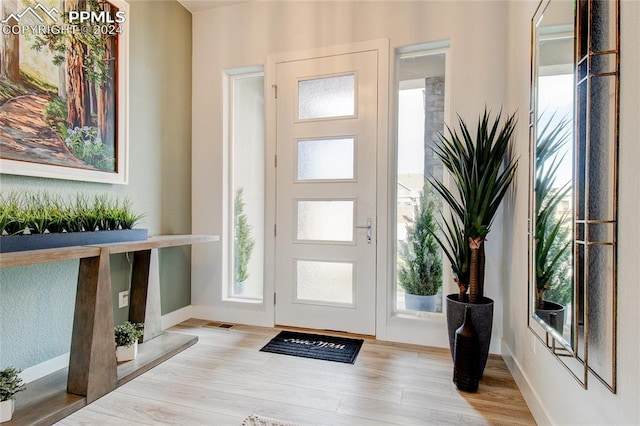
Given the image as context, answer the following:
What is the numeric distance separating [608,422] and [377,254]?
1.75 m

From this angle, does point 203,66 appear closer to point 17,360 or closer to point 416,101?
point 416,101

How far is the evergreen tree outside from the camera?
126 inches

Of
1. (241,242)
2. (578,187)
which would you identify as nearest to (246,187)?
(241,242)

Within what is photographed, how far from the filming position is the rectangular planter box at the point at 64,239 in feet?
5.02

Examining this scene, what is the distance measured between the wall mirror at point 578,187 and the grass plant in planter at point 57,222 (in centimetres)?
235

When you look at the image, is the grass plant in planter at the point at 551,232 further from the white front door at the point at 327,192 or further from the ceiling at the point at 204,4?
the ceiling at the point at 204,4

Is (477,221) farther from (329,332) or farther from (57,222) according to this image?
(57,222)

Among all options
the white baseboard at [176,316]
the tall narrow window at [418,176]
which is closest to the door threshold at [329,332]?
the tall narrow window at [418,176]

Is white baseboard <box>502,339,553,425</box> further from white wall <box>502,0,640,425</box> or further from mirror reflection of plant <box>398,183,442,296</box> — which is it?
mirror reflection of plant <box>398,183,442,296</box>

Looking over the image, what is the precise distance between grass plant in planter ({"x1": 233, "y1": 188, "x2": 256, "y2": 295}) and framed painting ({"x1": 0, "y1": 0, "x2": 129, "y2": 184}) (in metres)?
1.01

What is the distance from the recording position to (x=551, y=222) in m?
1.49

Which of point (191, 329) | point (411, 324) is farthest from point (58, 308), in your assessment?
point (411, 324)

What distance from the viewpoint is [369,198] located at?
2.74 metres

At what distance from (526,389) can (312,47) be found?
2.90 m
